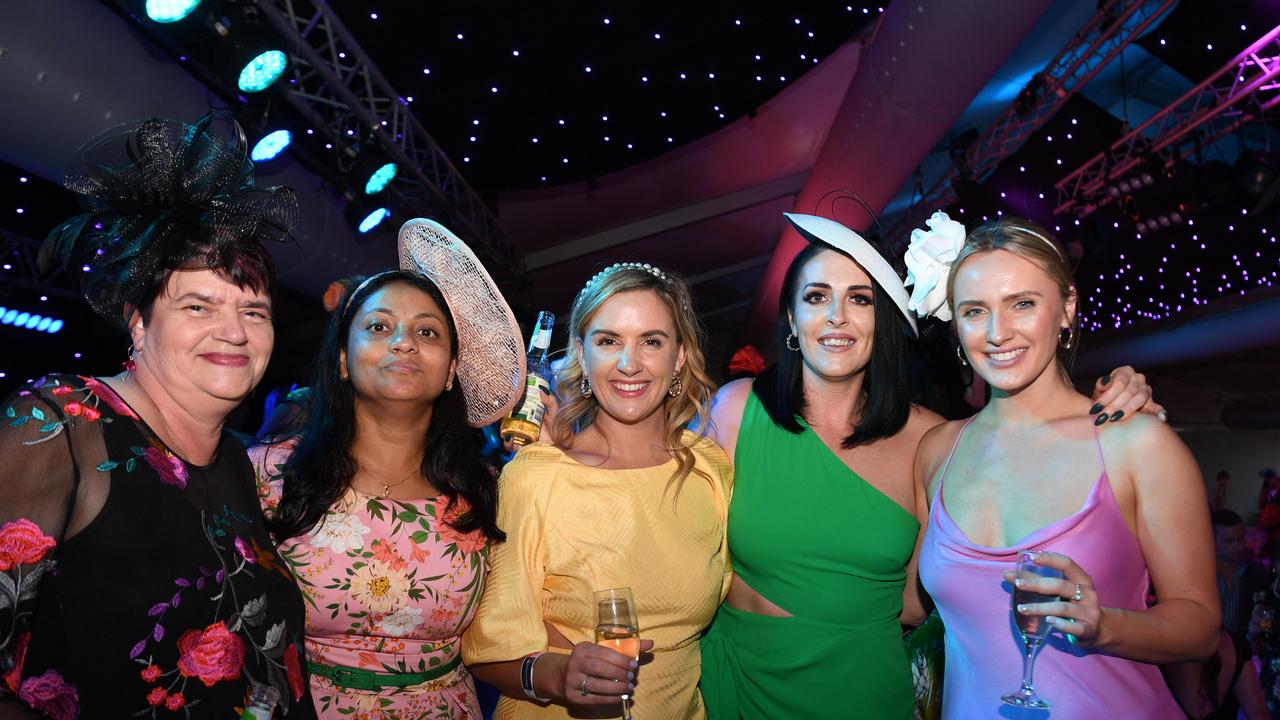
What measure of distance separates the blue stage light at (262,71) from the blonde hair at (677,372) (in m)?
2.63

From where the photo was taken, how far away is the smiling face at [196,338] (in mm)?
1613

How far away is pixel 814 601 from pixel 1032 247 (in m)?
1.07

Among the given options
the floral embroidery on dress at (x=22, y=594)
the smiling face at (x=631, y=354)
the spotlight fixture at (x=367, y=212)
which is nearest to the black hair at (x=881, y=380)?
the smiling face at (x=631, y=354)

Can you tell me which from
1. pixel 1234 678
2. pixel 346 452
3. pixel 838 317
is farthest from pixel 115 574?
pixel 1234 678

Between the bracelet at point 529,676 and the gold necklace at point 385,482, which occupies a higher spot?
the gold necklace at point 385,482

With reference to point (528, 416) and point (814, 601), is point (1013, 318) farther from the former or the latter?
point (528, 416)

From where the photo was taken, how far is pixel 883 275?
2.35 meters

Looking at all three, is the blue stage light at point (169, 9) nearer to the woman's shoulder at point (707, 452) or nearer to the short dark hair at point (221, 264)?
the short dark hair at point (221, 264)

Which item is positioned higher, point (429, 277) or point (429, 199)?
point (429, 199)

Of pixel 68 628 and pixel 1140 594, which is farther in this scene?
pixel 1140 594

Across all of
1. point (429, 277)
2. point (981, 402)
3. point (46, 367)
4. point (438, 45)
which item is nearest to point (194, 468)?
point (429, 277)

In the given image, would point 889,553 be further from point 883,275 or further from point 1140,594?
point 883,275

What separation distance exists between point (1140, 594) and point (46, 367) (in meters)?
7.92

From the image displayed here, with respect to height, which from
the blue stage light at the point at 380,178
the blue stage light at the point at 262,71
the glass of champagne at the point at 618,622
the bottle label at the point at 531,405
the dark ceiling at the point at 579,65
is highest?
the dark ceiling at the point at 579,65
